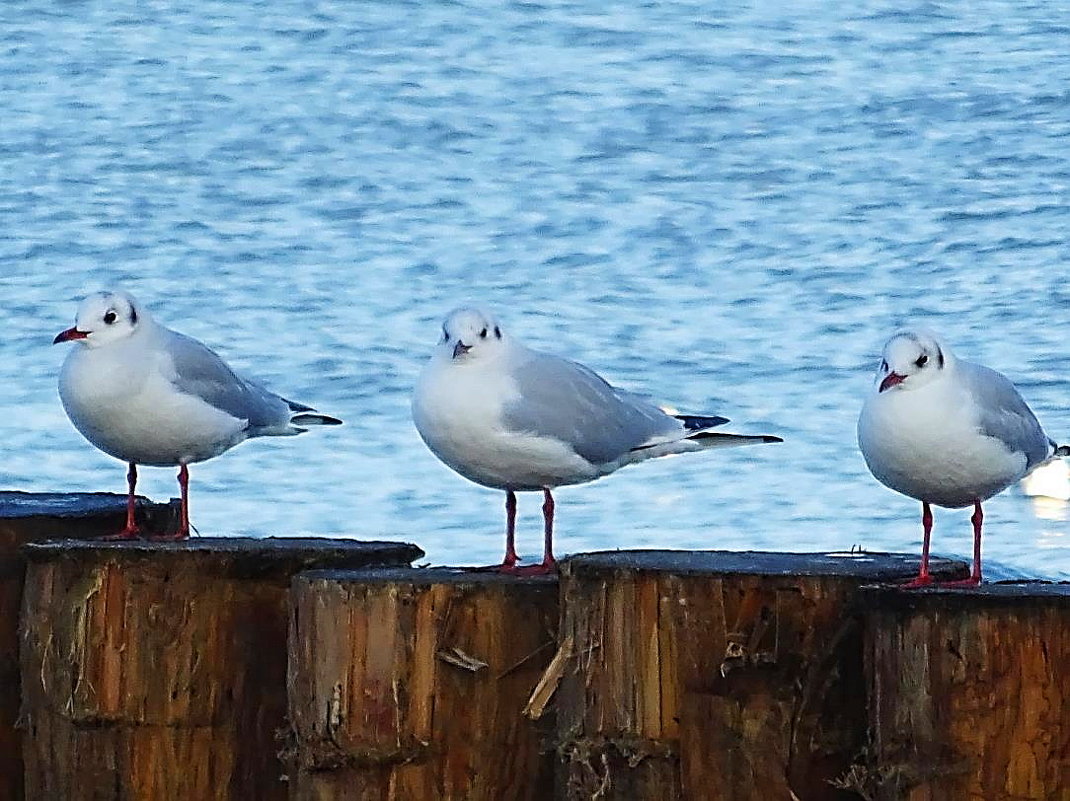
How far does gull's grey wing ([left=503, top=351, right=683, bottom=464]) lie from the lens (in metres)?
4.78

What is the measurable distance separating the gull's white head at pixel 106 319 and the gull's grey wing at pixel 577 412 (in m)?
1.07

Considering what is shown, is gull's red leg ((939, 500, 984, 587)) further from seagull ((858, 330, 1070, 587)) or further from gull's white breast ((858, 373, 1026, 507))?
gull's white breast ((858, 373, 1026, 507))

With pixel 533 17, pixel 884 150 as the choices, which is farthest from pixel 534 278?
pixel 533 17

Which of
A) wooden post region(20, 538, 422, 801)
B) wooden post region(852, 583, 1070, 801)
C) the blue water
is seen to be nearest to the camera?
wooden post region(852, 583, 1070, 801)

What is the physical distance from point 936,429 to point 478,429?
968mm

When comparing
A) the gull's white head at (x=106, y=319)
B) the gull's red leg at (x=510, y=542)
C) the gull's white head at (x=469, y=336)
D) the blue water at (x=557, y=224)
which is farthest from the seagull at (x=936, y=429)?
the blue water at (x=557, y=224)

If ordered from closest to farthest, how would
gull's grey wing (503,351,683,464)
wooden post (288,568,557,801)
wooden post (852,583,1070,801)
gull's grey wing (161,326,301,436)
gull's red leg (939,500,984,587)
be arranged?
wooden post (852,583,1070,801) → gull's red leg (939,500,984,587) → wooden post (288,568,557,801) → gull's grey wing (503,351,683,464) → gull's grey wing (161,326,301,436)

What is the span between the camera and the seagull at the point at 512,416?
472 centimetres

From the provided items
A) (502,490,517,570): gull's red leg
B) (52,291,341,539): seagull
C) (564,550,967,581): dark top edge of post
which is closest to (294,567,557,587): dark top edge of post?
(564,550,967,581): dark top edge of post

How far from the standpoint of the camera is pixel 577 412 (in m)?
4.90

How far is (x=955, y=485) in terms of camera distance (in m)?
4.41

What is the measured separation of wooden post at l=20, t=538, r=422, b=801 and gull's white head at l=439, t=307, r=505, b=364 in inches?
26.1

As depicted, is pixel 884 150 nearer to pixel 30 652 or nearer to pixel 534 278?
pixel 534 278

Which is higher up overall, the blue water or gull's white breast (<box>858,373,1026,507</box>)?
the blue water
